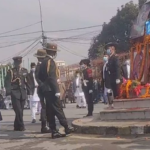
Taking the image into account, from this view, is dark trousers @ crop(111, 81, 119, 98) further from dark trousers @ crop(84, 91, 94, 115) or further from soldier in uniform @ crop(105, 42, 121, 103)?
dark trousers @ crop(84, 91, 94, 115)

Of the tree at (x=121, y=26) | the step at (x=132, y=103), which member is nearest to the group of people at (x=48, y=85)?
the step at (x=132, y=103)

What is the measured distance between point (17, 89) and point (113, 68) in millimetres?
2436

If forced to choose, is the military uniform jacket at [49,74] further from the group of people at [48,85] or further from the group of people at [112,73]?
the group of people at [112,73]

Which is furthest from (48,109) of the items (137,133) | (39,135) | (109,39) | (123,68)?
(109,39)

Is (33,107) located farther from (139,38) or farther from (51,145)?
(51,145)

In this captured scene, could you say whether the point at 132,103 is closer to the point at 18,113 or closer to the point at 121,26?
the point at 18,113

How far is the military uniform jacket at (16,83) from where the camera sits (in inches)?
423

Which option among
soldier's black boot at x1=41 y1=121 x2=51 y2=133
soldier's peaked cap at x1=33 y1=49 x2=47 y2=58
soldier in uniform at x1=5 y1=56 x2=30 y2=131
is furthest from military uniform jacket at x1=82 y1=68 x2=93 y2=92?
soldier's peaked cap at x1=33 y1=49 x2=47 y2=58

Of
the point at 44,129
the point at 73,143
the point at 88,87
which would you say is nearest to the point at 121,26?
the point at 88,87

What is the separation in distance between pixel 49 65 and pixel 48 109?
90cm

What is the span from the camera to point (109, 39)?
44375mm

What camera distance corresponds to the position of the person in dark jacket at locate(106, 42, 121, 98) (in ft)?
34.8

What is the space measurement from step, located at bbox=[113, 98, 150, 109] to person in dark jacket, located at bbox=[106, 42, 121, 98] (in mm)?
679

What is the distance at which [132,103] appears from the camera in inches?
384
